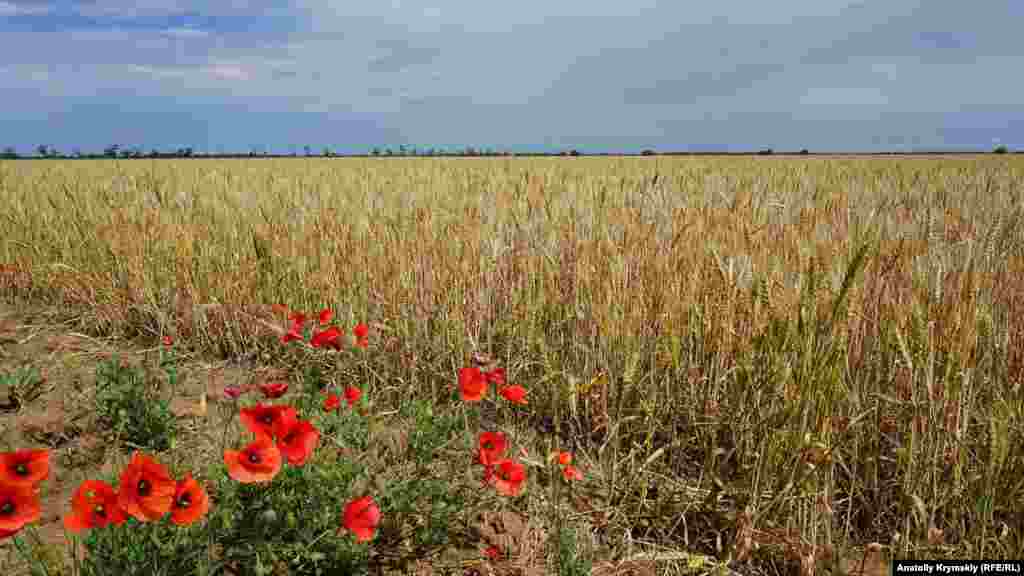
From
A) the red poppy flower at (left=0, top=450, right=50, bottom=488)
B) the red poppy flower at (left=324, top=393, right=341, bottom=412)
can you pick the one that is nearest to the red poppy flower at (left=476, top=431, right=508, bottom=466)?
the red poppy flower at (left=324, top=393, right=341, bottom=412)

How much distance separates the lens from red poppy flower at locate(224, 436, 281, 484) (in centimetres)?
110

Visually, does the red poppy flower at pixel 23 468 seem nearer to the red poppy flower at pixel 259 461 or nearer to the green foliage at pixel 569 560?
the red poppy flower at pixel 259 461

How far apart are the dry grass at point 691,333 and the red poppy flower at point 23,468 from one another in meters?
1.12

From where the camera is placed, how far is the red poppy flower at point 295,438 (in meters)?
1.19

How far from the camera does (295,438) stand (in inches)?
47.5

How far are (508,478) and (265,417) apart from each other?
1.94 feet

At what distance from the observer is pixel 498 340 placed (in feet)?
7.97

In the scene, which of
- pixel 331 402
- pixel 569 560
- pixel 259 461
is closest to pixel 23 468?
pixel 259 461

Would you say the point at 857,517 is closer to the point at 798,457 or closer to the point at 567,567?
the point at 798,457

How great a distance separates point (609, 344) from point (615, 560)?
2.34 feet

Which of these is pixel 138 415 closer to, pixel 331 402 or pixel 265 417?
pixel 331 402

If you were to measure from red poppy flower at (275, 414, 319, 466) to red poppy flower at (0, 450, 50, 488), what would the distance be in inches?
14.8

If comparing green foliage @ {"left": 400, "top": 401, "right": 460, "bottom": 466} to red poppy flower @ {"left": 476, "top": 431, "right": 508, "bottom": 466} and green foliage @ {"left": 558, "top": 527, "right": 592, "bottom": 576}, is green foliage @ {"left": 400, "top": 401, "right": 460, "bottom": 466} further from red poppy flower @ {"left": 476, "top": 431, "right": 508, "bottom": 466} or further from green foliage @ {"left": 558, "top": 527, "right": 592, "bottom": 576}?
green foliage @ {"left": 558, "top": 527, "right": 592, "bottom": 576}

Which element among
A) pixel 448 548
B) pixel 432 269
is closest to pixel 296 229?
pixel 432 269
